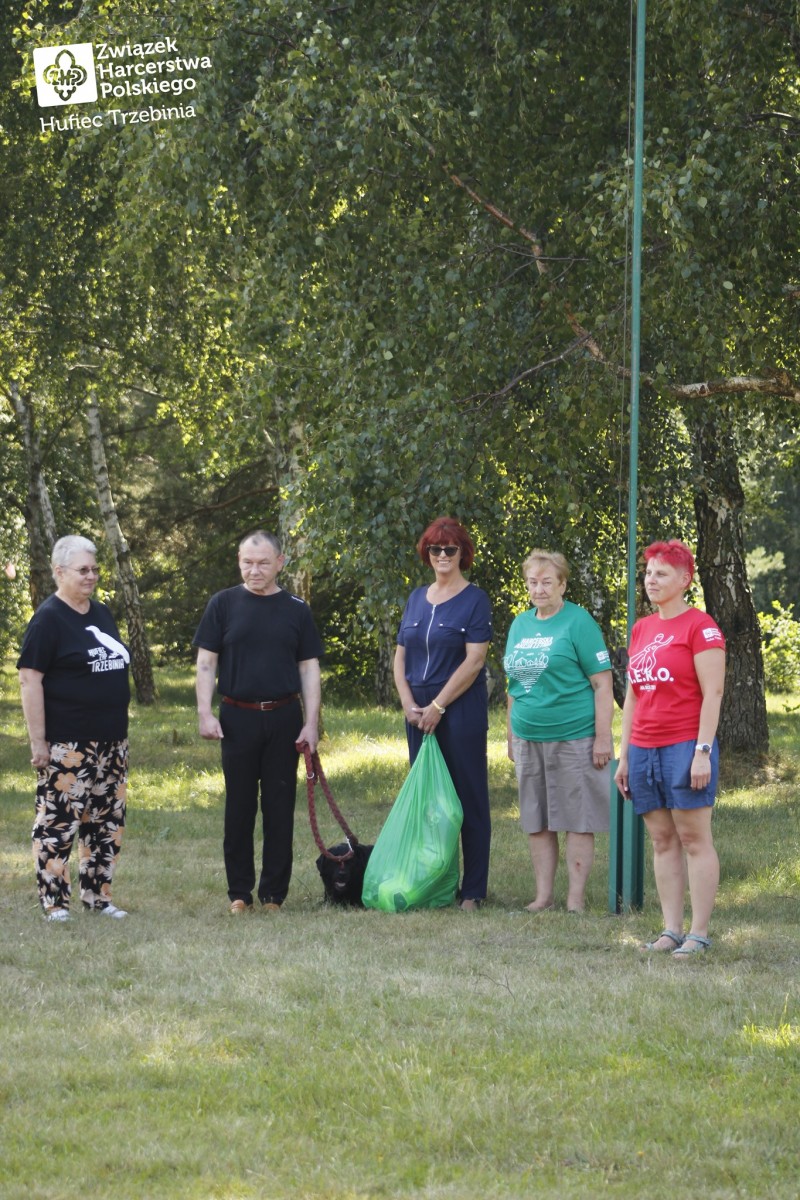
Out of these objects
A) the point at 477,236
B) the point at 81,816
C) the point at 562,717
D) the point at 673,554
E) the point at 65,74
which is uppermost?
the point at 65,74

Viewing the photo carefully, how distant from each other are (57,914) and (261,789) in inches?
45.0

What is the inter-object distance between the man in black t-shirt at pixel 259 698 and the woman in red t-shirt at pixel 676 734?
5.67 feet

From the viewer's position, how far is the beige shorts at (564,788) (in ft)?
23.9

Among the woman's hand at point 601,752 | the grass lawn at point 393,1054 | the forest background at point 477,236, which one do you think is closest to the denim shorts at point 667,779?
the grass lawn at point 393,1054

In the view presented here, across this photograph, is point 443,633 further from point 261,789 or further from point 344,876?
point 344,876

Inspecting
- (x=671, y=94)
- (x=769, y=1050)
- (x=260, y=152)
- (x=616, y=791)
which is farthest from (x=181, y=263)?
(x=769, y=1050)

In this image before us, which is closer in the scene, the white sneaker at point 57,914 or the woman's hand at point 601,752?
the white sneaker at point 57,914

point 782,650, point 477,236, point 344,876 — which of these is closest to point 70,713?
point 344,876

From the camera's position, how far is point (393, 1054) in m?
4.58

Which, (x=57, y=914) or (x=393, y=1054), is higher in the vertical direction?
(x=393, y=1054)

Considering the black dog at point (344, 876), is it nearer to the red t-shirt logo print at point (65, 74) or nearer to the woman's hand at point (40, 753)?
the woman's hand at point (40, 753)

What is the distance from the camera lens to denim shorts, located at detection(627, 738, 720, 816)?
20.0ft

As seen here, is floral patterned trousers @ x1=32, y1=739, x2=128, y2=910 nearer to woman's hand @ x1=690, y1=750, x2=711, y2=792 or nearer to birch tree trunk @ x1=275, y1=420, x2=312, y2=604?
woman's hand @ x1=690, y1=750, x2=711, y2=792

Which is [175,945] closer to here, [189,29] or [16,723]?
[189,29]
